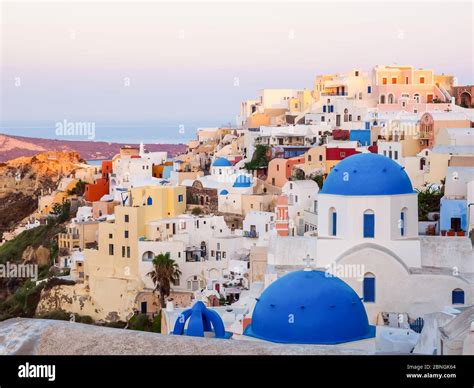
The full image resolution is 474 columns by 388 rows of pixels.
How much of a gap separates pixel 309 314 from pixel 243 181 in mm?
17334

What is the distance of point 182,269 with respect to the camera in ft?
79.5

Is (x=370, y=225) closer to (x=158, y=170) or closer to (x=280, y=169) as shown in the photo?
(x=280, y=169)

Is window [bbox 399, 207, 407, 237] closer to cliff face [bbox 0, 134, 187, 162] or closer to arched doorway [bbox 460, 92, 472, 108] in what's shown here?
arched doorway [bbox 460, 92, 472, 108]

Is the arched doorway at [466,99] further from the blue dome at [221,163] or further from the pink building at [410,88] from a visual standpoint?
the blue dome at [221,163]

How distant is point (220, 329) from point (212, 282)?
1094 cm

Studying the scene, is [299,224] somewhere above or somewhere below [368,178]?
below

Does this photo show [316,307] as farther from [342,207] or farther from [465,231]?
[465,231]

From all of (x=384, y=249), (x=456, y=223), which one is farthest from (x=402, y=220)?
(x=456, y=223)

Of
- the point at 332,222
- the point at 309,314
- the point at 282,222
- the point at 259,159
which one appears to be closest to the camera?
the point at 309,314

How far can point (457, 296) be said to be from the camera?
595 inches

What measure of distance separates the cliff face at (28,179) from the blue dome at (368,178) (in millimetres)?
30882

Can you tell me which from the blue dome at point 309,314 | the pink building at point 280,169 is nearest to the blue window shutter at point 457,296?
the blue dome at point 309,314

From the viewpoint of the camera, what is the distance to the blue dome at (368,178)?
50.4 feet
